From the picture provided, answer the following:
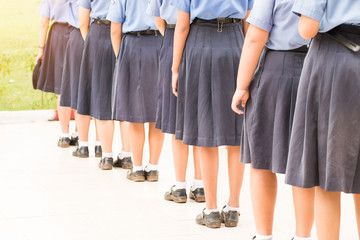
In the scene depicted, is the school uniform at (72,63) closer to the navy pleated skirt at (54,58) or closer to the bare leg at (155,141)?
the navy pleated skirt at (54,58)

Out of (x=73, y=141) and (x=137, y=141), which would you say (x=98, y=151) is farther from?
(x=137, y=141)

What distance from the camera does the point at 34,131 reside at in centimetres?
730

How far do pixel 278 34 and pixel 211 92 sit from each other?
0.90 metres

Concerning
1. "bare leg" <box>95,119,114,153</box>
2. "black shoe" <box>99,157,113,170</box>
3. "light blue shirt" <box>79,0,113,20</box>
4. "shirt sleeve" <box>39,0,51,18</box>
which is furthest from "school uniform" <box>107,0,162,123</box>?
"shirt sleeve" <box>39,0,51,18</box>

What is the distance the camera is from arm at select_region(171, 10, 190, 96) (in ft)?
12.6

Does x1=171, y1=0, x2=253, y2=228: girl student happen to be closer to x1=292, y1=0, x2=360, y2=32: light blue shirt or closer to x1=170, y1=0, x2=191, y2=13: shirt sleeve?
x1=170, y1=0, x2=191, y2=13: shirt sleeve

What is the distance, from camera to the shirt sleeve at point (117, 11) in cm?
489

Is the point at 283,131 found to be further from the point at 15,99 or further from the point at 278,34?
the point at 15,99

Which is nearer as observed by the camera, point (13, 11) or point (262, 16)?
point (262, 16)

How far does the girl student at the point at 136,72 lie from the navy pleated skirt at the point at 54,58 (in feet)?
4.87

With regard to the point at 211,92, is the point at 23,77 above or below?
below

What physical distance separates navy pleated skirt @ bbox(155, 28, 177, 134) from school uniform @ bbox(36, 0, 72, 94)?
208 cm

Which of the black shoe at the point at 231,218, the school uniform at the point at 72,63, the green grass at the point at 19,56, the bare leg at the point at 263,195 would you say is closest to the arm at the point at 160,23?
the black shoe at the point at 231,218

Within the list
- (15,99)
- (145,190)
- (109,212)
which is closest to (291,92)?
(109,212)
